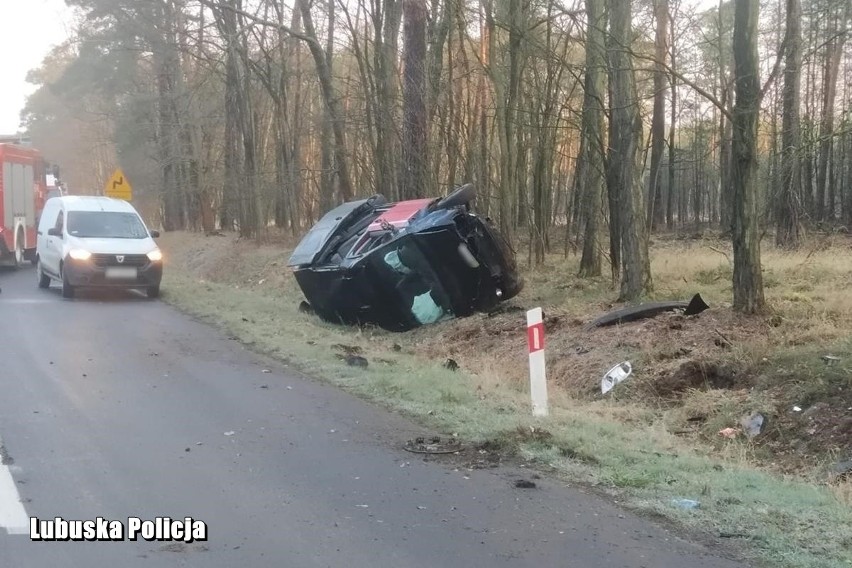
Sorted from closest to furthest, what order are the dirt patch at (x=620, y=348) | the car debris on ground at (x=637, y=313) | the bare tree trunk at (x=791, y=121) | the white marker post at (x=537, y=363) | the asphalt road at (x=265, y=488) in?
the asphalt road at (x=265, y=488) < the white marker post at (x=537, y=363) < the dirt patch at (x=620, y=348) < the car debris on ground at (x=637, y=313) < the bare tree trunk at (x=791, y=121)

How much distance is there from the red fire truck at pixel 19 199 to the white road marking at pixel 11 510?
64.3ft

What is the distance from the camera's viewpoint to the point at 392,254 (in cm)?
1317

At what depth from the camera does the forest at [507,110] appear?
12781 mm

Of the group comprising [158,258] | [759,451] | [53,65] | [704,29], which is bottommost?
[759,451]

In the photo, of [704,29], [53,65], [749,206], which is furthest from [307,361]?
[53,65]

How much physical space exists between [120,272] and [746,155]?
1192 centimetres

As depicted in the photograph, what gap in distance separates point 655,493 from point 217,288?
52.6 feet

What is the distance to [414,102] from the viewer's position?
18688mm

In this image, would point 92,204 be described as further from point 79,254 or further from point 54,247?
point 79,254

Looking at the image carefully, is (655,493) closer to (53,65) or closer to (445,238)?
(445,238)

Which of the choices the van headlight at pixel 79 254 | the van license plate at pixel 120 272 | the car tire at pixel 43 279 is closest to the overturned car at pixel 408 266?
the van license plate at pixel 120 272

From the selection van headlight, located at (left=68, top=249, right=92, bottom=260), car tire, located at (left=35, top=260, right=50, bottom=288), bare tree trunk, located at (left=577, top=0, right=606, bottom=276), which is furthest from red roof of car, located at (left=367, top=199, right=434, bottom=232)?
car tire, located at (left=35, top=260, right=50, bottom=288)

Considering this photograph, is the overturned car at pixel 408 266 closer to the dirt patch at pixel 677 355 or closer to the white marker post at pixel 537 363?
the dirt patch at pixel 677 355

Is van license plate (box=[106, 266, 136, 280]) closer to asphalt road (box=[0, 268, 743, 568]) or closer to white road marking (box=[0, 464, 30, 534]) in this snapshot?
asphalt road (box=[0, 268, 743, 568])
